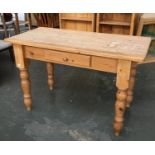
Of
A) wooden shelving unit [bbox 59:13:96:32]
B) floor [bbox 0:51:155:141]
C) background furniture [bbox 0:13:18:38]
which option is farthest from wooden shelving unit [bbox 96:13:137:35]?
background furniture [bbox 0:13:18:38]

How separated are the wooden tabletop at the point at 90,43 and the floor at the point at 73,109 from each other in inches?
27.3

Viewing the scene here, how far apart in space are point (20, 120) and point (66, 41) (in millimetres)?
833

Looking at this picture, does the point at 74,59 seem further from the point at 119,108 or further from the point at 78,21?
the point at 78,21

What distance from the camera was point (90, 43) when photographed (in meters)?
1.51

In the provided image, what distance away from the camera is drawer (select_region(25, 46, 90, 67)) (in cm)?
145

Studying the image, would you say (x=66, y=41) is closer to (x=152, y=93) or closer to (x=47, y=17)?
(x=152, y=93)

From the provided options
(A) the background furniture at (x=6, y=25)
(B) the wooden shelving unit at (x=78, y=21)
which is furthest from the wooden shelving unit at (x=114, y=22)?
(A) the background furniture at (x=6, y=25)

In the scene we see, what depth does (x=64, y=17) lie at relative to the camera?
3.18 m

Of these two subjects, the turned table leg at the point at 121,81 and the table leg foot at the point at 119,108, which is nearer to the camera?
the turned table leg at the point at 121,81

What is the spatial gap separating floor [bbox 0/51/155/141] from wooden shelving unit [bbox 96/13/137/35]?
0.68m

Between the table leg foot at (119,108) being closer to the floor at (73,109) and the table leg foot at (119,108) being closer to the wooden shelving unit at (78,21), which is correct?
the floor at (73,109)

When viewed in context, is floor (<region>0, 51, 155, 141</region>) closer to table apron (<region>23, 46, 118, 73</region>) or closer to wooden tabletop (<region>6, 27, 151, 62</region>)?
table apron (<region>23, 46, 118, 73</region>)

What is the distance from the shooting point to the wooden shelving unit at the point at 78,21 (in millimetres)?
3021

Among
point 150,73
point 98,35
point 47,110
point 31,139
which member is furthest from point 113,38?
point 150,73
